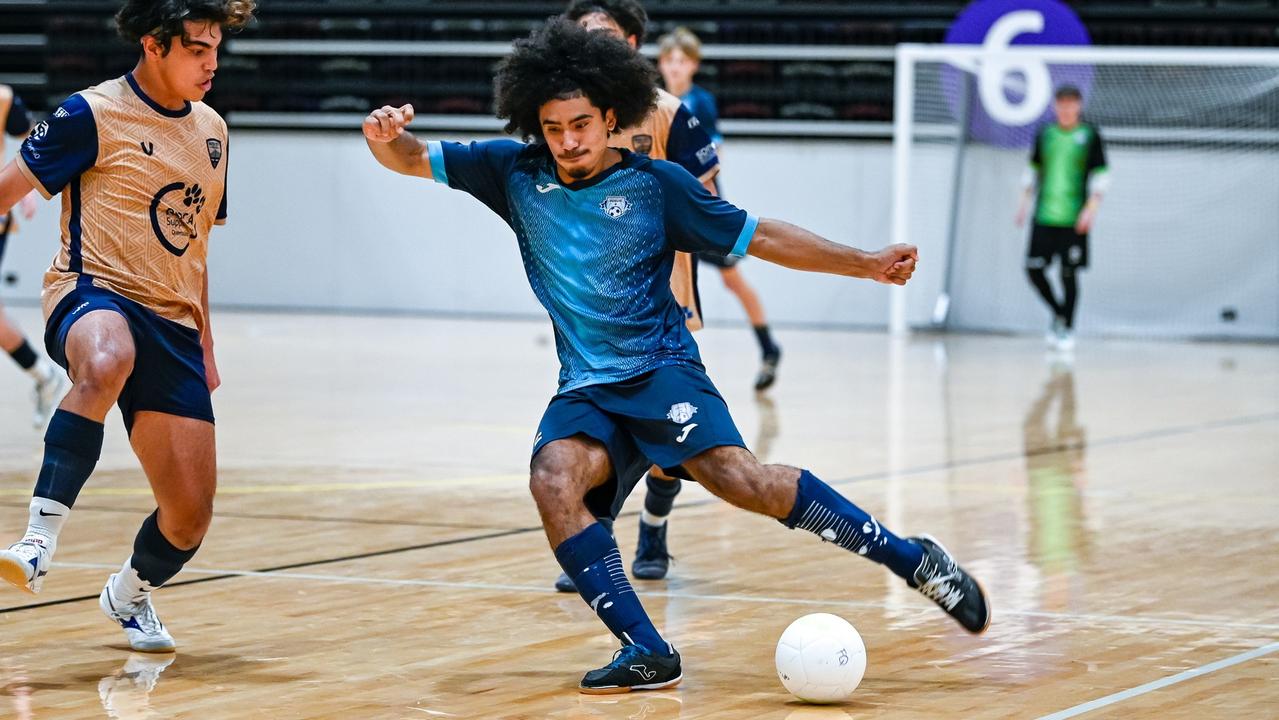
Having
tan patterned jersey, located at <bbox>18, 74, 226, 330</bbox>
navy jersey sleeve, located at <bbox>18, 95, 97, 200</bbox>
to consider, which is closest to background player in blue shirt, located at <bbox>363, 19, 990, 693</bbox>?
tan patterned jersey, located at <bbox>18, 74, 226, 330</bbox>

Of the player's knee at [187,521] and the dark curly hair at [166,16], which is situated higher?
the dark curly hair at [166,16]

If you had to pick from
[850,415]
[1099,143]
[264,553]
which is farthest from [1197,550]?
[1099,143]

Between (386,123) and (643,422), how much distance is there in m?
0.98

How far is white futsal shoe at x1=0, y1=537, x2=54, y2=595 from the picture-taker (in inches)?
164

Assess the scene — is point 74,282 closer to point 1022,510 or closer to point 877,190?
point 1022,510

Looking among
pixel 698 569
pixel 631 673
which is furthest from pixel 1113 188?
pixel 631 673

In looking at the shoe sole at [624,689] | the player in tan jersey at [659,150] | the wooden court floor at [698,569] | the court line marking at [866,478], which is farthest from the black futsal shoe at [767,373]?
the shoe sole at [624,689]

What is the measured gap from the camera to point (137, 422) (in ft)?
15.1

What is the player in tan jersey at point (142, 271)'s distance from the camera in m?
4.47

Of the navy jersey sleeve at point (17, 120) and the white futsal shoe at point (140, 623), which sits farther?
the navy jersey sleeve at point (17, 120)

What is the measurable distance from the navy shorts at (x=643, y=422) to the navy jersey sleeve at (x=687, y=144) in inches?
68.5

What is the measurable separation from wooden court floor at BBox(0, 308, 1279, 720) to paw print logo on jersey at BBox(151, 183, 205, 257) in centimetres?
106

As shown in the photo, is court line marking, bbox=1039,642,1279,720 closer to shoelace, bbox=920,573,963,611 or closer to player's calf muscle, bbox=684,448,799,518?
shoelace, bbox=920,573,963,611

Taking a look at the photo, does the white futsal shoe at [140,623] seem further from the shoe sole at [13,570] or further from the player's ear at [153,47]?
the player's ear at [153,47]
